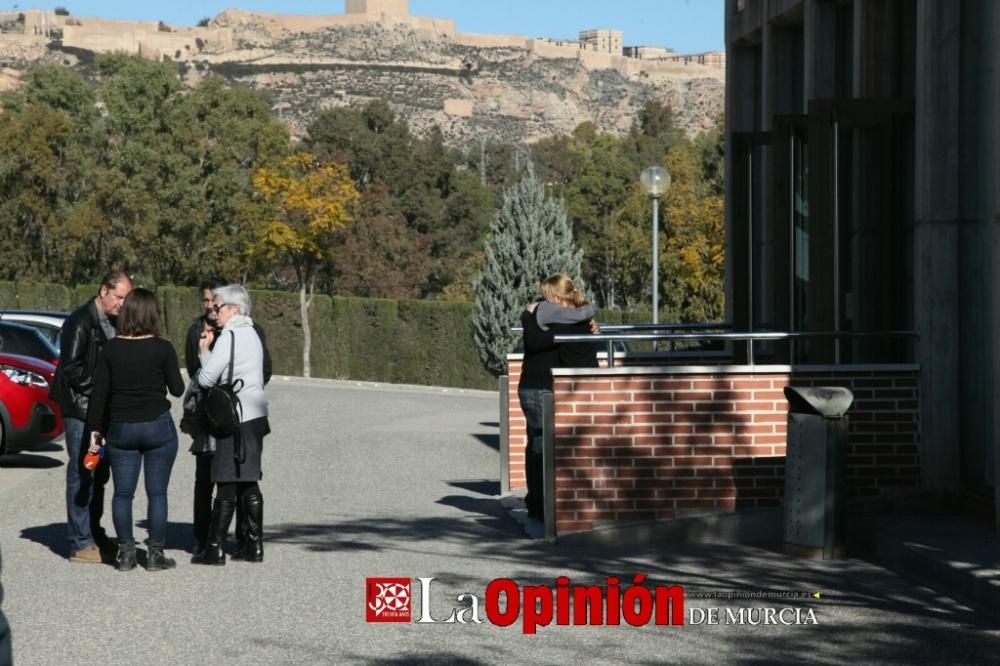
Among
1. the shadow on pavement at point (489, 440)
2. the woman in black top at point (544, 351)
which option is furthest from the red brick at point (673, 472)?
the shadow on pavement at point (489, 440)

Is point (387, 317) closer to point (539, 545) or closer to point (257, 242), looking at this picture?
point (257, 242)

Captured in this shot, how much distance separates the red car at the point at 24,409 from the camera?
1828 cm

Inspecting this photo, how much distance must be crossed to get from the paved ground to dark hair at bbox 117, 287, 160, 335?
143 centimetres

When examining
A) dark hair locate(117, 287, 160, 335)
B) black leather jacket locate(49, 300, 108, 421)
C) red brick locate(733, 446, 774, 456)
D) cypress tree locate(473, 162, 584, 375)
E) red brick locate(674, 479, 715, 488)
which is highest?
cypress tree locate(473, 162, 584, 375)

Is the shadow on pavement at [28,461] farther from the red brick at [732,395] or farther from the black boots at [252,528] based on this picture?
the red brick at [732,395]

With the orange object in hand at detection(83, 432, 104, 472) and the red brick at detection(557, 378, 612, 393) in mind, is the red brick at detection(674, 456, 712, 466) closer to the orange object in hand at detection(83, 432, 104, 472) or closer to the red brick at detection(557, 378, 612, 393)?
the red brick at detection(557, 378, 612, 393)

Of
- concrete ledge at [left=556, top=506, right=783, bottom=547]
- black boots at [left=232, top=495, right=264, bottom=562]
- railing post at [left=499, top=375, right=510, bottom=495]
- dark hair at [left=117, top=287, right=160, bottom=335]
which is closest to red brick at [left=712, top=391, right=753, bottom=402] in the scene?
concrete ledge at [left=556, top=506, right=783, bottom=547]

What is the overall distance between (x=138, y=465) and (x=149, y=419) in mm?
294

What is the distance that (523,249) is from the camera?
38.0 meters

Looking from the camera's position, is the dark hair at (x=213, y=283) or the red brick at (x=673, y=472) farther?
the red brick at (x=673, y=472)

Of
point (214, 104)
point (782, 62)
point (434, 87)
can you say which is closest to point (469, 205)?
point (214, 104)

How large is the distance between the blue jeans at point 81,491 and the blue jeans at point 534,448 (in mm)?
3050

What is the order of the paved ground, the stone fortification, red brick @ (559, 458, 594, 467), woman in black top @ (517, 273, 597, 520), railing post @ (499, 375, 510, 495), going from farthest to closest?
1. the stone fortification
2. railing post @ (499, 375, 510, 495)
3. woman in black top @ (517, 273, 597, 520)
4. red brick @ (559, 458, 594, 467)
5. the paved ground

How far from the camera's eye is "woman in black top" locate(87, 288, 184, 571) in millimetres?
10516
